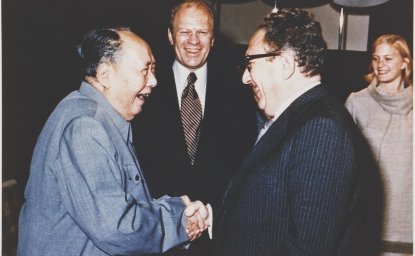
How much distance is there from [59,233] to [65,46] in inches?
82.7

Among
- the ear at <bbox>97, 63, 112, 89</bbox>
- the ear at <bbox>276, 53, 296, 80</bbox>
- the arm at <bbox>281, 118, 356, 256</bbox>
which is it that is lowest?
the arm at <bbox>281, 118, 356, 256</bbox>

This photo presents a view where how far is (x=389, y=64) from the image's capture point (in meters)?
3.18

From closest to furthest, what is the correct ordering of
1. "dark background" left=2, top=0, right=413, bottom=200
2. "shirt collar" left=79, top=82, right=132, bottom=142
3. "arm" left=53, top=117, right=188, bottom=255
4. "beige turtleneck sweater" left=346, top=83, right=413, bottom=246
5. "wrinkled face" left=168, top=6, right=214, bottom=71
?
"arm" left=53, top=117, right=188, bottom=255 → "shirt collar" left=79, top=82, right=132, bottom=142 → "wrinkled face" left=168, top=6, right=214, bottom=71 → "dark background" left=2, top=0, right=413, bottom=200 → "beige turtleneck sweater" left=346, top=83, right=413, bottom=246

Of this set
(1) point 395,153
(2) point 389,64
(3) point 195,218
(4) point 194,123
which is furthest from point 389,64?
(3) point 195,218

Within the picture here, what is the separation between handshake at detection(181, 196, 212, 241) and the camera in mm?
1743

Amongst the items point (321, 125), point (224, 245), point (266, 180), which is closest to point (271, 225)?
point (266, 180)

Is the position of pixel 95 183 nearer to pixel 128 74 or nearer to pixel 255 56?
pixel 128 74

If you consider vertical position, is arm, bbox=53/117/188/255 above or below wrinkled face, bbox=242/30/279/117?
below

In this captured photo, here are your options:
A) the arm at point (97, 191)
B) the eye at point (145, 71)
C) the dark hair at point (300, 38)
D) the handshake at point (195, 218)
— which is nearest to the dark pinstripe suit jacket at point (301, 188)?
the dark hair at point (300, 38)

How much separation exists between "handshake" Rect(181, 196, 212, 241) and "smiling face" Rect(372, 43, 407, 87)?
78.2 inches

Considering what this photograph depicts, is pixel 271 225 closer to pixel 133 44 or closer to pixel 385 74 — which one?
pixel 133 44

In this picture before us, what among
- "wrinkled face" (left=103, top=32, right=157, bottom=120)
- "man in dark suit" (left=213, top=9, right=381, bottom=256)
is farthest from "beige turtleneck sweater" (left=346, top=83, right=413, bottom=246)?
"wrinkled face" (left=103, top=32, right=157, bottom=120)

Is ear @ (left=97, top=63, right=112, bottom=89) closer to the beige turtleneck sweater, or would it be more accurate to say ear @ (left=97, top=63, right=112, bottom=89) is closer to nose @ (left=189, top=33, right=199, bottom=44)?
nose @ (left=189, top=33, right=199, bottom=44)

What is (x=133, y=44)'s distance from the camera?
167 centimetres
